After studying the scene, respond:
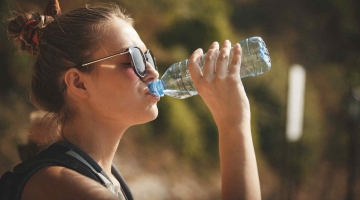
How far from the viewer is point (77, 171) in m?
1.28

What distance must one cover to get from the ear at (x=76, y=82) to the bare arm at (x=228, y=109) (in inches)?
13.1

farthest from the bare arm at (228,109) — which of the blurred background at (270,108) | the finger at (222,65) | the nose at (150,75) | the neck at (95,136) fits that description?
the blurred background at (270,108)

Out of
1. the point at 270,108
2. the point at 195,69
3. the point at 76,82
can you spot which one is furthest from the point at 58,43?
the point at 270,108

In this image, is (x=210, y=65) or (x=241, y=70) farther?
(x=241, y=70)

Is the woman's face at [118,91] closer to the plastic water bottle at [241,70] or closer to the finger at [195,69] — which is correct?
the plastic water bottle at [241,70]

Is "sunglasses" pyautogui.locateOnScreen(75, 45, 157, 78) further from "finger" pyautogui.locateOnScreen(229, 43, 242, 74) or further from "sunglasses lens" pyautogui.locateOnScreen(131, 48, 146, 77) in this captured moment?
"finger" pyautogui.locateOnScreen(229, 43, 242, 74)

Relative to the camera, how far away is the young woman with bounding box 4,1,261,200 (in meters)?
1.31

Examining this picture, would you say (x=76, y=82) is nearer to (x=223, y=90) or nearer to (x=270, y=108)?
(x=223, y=90)

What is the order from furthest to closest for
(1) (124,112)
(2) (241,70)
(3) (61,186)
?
(2) (241,70) < (1) (124,112) < (3) (61,186)

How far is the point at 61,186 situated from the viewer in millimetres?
1165

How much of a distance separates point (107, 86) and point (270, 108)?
2.03 metres

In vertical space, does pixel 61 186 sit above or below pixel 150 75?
below

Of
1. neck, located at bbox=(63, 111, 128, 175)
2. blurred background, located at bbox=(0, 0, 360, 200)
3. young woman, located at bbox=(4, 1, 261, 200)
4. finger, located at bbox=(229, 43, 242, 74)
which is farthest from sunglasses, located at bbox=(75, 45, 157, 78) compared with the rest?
blurred background, located at bbox=(0, 0, 360, 200)

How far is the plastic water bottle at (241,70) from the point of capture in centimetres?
161
